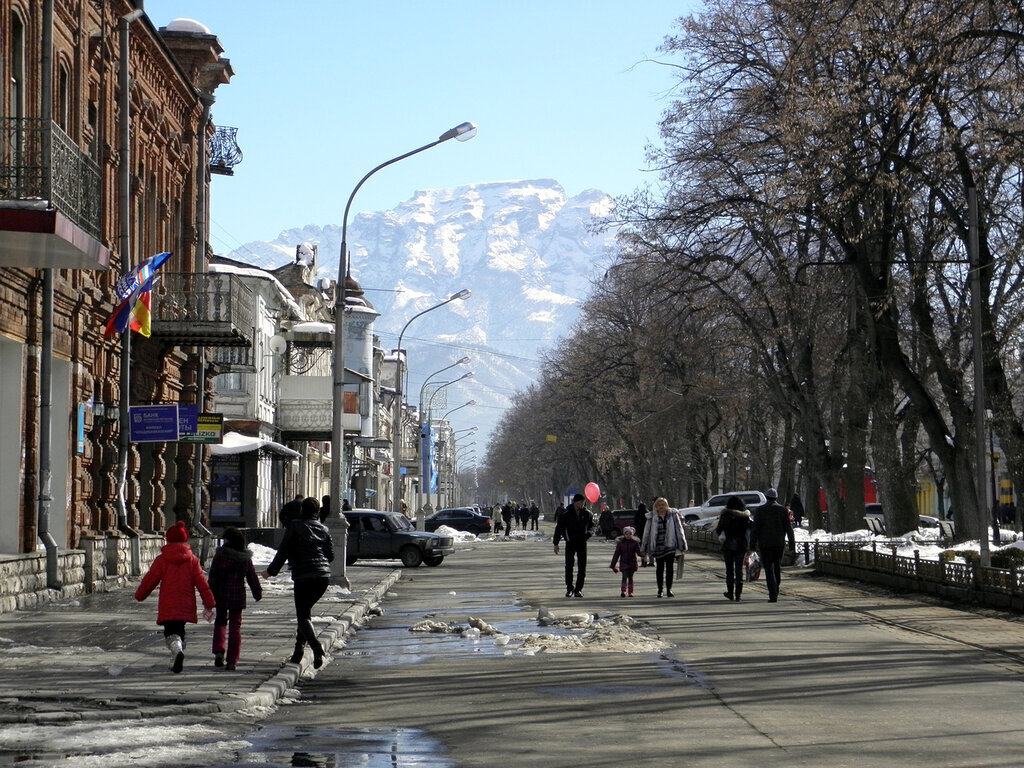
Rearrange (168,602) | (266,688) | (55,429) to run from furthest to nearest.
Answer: (55,429)
(168,602)
(266,688)

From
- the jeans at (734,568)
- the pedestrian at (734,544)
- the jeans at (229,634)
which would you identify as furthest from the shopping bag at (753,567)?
the jeans at (229,634)

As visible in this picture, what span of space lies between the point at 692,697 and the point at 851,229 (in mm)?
23096

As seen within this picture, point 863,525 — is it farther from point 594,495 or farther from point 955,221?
point 594,495

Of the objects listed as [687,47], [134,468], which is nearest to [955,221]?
[687,47]

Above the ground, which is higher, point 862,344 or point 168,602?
point 862,344

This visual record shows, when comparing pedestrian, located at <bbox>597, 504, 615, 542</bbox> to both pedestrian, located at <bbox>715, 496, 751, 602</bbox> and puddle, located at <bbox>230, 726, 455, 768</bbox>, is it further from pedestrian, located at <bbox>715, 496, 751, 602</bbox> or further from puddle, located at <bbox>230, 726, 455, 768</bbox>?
puddle, located at <bbox>230, 726, 455, 768</bbox>

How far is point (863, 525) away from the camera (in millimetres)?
44031

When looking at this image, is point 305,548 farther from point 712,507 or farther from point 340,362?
point 712,507

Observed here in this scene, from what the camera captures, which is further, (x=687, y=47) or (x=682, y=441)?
(x=682, y=441)

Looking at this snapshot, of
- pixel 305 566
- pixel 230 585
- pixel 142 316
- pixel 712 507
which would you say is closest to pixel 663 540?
pixel 142 316

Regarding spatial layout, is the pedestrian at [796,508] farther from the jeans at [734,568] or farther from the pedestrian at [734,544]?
the jeans at [734,568]

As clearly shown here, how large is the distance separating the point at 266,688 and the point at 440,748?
3.19 m

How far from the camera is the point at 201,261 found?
120 feet

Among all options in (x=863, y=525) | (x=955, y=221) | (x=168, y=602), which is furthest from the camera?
(x=863, y=525)
